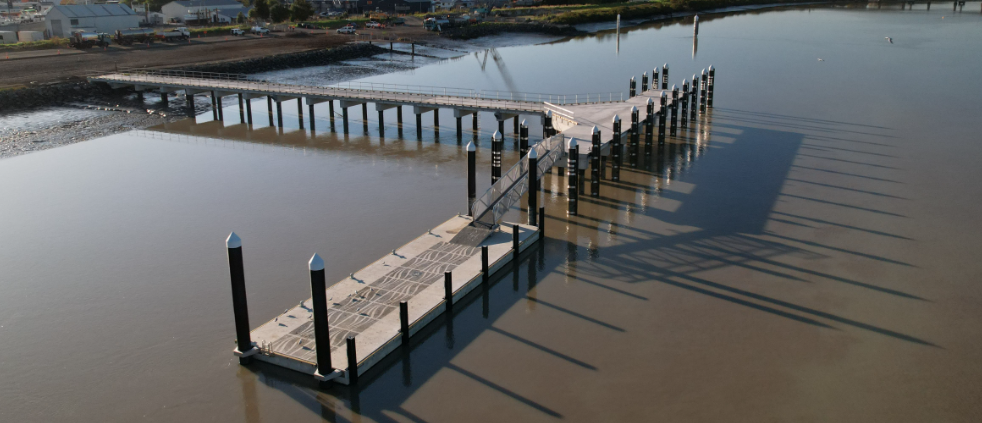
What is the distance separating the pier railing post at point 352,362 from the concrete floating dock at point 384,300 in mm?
87

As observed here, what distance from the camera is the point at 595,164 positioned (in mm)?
24406

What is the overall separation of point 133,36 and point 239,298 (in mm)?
51284

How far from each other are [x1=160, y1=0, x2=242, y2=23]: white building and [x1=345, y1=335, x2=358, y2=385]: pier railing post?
73.3 m

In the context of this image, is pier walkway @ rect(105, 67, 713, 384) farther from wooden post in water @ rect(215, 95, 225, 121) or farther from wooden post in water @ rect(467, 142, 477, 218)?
wooden post in water @ rect(215, 95, 225, 121)

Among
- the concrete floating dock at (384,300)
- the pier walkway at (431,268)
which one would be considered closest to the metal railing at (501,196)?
the pier walkway at (431,268)

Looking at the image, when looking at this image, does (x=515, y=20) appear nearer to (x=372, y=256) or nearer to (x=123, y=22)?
(x=123, y=22)

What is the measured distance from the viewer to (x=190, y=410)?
→ 1345cm

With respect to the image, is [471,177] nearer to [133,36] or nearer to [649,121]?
[649,121]

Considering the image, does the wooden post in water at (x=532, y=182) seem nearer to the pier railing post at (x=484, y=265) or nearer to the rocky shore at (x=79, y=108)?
the pier railing post at (x=484, y=265)

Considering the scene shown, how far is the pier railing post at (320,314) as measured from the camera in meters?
13.0

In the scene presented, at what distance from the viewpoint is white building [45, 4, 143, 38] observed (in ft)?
201

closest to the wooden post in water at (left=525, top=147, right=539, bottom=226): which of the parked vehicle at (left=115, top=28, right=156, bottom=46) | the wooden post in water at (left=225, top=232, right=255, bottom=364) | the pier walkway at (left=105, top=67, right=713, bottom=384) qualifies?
the pier walkway at (left=105, top=67, right=713, bottom=384)

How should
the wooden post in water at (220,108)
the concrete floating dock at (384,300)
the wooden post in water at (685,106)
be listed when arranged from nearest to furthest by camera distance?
the concrete floating dock at (384,300)
the wooden post in water at (685,106)
the wooden post in water at (220,108)

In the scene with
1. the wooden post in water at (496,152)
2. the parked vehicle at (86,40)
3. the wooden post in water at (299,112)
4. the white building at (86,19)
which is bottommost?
the wooden post in water at (299,112)
